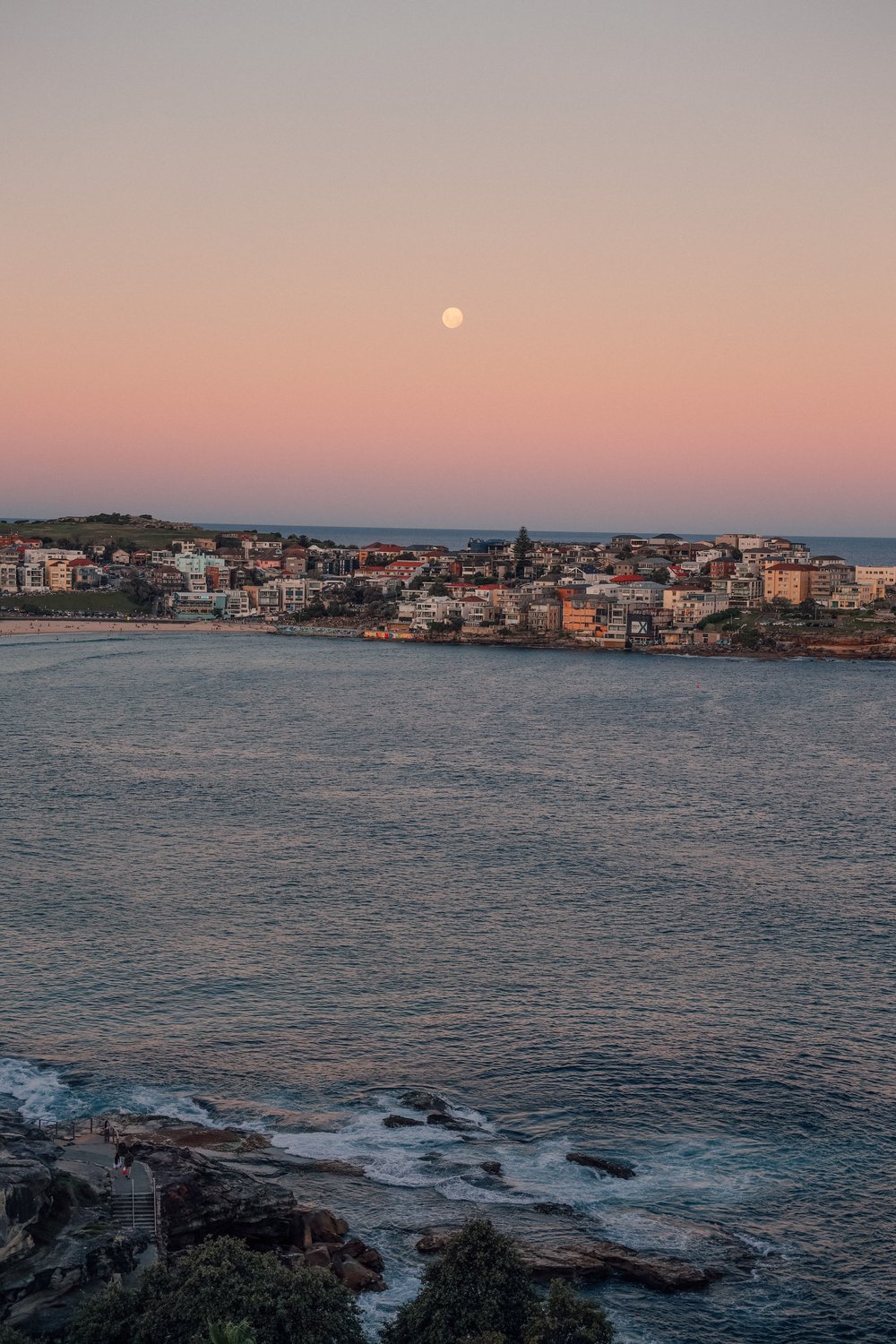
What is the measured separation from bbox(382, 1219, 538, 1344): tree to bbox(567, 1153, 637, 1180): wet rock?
4987 mm

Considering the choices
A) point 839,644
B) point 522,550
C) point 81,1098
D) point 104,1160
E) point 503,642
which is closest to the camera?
point 104,1160

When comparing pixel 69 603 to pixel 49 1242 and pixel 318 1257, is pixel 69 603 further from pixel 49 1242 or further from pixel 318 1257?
pixel 318 1257

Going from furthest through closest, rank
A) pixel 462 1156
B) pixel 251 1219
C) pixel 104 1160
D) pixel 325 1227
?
pixel 462 1156 < pixel 104 1160 < pixel 325 1227 < pixel 251 1219

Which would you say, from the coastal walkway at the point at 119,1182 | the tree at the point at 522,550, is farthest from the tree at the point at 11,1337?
the tree at the point at 522,550

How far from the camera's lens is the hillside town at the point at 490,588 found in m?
137

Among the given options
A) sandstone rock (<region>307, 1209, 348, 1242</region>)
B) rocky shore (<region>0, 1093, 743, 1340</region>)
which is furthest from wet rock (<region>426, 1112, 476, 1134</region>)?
sandstone rock (<region>307, 1209, 348, 1242</region>)

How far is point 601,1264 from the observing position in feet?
69.2

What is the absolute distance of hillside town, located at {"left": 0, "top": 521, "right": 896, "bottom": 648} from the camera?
449ft

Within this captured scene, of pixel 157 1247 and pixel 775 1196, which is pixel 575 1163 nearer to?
pixel 775 1196

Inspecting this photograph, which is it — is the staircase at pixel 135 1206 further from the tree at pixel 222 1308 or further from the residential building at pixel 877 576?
the residential building at pixel 877 576

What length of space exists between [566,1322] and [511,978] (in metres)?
15.0

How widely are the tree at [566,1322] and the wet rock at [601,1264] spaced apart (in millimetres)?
1940

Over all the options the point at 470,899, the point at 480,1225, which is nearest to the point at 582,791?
the point at 470,899

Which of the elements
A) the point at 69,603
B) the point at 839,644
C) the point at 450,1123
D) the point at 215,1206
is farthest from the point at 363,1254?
the point at 69,603
